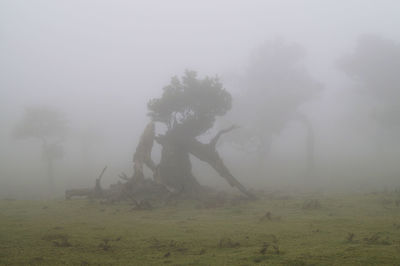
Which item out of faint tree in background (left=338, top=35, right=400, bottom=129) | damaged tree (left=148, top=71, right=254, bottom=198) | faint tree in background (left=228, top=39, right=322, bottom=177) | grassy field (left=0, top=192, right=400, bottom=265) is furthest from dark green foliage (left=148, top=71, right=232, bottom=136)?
faint tree in background (left=338, top=35, right=400, bottom=129)

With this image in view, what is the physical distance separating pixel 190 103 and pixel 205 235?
15.3m

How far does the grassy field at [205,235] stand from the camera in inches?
304

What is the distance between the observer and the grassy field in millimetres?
7727

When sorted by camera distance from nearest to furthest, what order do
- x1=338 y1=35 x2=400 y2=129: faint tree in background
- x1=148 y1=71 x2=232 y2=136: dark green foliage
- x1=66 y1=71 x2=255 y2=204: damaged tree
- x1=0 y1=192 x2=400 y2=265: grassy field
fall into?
x1=0 y1=192 x2=400 y2=265: grassy field
x1=66 y1=71 x2=255 y2=204: damaged tree
x1=148 y1=71 x2=232 y2=136: dark green foliage
x1=338 y1=35 x2=400 y2=129: faint tree in background

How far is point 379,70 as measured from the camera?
135 feet

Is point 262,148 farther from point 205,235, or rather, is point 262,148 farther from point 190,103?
point 205,235

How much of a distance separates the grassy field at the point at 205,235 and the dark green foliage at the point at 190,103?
876 cm

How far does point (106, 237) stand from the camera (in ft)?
34.6

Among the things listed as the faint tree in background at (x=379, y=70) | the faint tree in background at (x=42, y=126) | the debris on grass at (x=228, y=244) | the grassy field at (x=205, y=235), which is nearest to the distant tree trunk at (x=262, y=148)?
the faint tree in background at (x=379, y=70)

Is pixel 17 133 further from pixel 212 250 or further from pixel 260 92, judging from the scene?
pixel 212 250

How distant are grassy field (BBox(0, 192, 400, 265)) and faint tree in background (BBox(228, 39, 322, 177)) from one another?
88.4ft

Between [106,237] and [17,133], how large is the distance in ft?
135

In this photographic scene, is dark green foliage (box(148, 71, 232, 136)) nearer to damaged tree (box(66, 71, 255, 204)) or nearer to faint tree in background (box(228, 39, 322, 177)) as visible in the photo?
damaged tree (box(66, 71, 255, 204))

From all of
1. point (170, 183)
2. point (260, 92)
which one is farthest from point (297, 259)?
point (260, 92)
